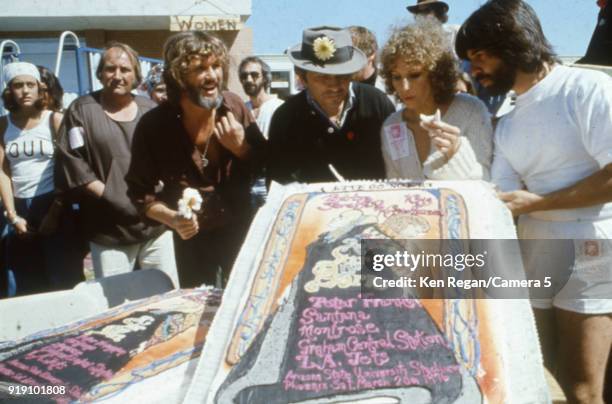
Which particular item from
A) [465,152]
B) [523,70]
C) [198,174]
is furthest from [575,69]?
[198,174]

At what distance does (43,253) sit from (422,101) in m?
2.28

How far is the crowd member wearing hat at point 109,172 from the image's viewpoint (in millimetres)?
2738

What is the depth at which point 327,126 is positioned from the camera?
219cm

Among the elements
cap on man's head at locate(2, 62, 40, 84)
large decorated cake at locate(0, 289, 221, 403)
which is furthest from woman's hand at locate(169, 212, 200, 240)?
cap on man's head at locate(2, 62, 40, 84)

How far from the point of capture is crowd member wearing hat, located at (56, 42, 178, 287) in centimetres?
Result: 274

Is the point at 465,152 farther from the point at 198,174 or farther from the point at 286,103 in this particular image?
A: the point at 198,174

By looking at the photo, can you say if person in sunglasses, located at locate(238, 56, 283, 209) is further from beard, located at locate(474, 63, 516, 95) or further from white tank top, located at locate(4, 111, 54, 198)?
beard, located at locate(474, 63, 516, 95)

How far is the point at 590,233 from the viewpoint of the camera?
161 centimetres

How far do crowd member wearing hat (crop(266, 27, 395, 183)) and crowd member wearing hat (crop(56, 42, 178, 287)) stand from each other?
83cm

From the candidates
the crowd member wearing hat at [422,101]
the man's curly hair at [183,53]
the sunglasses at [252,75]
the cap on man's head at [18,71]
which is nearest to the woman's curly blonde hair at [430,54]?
the crowd member wearing hat at [422,101]

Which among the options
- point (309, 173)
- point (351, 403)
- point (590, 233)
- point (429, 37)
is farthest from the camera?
point (309, 173)

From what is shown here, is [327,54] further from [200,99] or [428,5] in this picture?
[428,5]

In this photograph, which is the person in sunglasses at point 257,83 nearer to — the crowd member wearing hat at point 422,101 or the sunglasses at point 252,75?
the sunglasses at point 252,75

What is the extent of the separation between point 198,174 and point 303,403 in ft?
4.08
